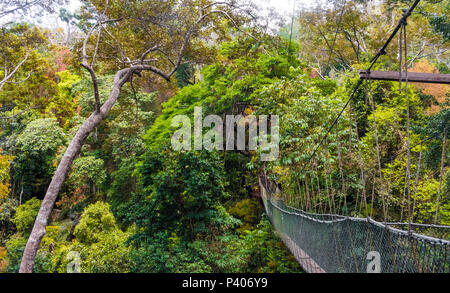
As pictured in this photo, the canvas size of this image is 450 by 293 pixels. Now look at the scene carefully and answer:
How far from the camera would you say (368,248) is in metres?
1.84

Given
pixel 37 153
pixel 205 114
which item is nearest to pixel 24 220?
pixel 37 153

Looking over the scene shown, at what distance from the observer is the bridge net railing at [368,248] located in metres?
1.29

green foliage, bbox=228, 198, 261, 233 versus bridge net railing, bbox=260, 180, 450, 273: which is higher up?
bridge net railing, bbox=260, 180, 450, 273

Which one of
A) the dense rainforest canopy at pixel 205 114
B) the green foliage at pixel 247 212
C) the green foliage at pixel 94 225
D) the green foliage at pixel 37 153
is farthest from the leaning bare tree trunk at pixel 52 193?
the green foliage at pixel 37 153

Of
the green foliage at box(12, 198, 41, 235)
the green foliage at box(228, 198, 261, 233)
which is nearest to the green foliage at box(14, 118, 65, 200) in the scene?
the green foliage at box(12, 198, 41, 235)

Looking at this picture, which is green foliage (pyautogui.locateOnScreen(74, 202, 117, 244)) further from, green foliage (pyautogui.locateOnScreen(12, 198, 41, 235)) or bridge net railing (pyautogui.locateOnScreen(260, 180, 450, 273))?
bridge net railing (pyautogui.locateOnScreen(260, 180, 450, 273))

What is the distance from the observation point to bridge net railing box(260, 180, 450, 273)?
1.29 metres

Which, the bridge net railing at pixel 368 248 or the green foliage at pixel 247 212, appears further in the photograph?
the green foliage at pixel 247 212

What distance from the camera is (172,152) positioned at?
5188 mm

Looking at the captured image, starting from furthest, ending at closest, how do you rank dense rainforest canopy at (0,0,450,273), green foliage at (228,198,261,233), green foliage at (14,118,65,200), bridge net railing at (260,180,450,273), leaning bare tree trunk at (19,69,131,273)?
1. green foliage at (14,118,65,200)
2. green foliage at (228,198,261,233)
3. dense rainforest canopy at (0,0,450,273)
4. leaning bare tree trunk at (19,69,131,273)
5. bridge net railing at (260,180,450,273)

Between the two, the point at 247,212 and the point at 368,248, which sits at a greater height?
the point at 368,248

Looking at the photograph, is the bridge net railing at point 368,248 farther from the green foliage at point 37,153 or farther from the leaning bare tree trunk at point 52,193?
the green foliage at point 37,153

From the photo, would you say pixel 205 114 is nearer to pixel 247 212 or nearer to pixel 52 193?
pixel 247 212
